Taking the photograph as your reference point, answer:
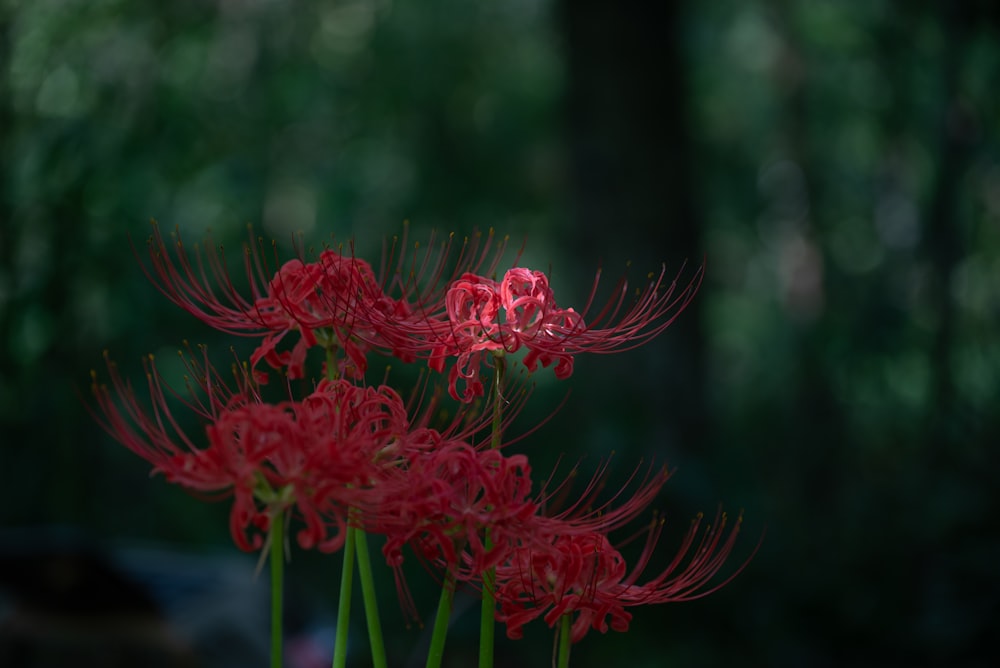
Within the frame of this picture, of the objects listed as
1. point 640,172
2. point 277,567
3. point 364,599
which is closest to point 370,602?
point 364,599

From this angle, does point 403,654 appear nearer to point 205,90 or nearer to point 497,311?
point 497,311

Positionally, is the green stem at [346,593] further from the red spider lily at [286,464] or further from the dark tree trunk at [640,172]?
the dark tree trunk at [640,172]

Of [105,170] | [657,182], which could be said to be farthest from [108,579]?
[657,182]

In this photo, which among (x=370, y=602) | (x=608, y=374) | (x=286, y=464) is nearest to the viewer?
(x=286, y=464)

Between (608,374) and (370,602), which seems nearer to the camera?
(370,602)

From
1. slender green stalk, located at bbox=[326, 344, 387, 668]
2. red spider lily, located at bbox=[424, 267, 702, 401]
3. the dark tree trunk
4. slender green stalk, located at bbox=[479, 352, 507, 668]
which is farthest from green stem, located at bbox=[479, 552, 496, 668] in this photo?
the dark tree trunk

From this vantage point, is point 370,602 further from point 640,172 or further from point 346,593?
point 640,172

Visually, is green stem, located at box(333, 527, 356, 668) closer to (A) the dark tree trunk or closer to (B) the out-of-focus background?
(B) the out-of-focus background
